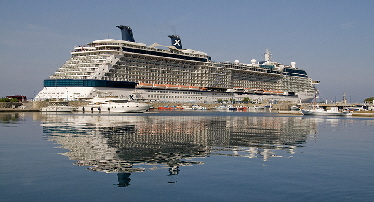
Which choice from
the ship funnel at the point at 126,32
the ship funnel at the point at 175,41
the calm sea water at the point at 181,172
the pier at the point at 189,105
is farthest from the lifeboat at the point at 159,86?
the calm sea water at the point at 181,172

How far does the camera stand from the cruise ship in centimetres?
9788

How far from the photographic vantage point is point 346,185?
13266 mm

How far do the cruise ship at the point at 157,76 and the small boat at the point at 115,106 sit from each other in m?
10.2

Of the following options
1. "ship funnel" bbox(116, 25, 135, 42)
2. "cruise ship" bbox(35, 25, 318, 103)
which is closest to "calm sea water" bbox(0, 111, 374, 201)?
"cruise ship" bbox(35, 25, 318, 103)

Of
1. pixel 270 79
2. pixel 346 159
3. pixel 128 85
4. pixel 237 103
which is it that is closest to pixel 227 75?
pixel 237 103

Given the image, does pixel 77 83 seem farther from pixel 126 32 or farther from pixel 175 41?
pixel 175 41

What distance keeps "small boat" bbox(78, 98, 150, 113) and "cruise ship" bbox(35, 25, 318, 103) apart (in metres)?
10.2

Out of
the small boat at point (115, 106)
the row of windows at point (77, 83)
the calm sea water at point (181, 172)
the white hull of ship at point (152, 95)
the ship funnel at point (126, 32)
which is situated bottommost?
the calm sea water at point (181, 172)

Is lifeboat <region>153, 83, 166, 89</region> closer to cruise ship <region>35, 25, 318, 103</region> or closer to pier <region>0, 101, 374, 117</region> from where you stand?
cruise ship <region>35, 25, 318, 103</region>

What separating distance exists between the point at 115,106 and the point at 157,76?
37.6 meters

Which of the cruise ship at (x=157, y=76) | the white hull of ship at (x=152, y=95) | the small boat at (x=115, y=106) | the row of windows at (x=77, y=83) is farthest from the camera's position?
the cruise ship at (x=157, y=76)

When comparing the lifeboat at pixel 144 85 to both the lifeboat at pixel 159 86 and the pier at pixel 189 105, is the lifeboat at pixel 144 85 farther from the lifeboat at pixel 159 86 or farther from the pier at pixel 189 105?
the pier at pixel 189 105

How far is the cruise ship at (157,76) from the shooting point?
97875 mm

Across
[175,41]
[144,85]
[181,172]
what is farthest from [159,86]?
[181,172]
